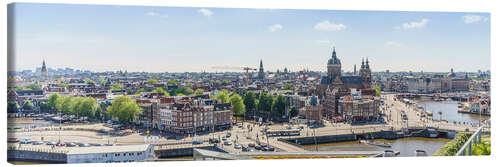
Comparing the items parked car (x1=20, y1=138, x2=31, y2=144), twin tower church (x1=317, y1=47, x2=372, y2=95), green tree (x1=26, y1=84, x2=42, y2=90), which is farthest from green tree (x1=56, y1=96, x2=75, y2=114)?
twin tower church (x1=317, y1=47, x2=372, y2=95)

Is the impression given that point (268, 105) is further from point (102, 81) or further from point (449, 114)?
point (449, 114)

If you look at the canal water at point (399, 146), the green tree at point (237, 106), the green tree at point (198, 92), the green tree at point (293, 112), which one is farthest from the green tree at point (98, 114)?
the canal water at point (399, 146)

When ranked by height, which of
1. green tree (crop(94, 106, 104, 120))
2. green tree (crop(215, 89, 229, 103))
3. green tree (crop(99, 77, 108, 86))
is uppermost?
green tree (crop(99, 77, 108, 86))

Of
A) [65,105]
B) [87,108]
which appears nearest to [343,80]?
[87,108]

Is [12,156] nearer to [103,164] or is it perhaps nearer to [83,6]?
[103,164]

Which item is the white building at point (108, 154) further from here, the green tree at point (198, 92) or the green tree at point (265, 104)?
the green tree at point (198, 92)

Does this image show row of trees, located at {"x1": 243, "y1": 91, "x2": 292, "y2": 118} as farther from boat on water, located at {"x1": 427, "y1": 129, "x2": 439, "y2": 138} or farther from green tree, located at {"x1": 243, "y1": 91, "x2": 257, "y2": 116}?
boat on water, located at {"x1": 427, "y1": 129, "x2": 439, "y2": 138}

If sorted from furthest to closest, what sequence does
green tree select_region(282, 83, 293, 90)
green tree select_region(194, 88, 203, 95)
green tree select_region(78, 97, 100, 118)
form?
green tree select_region(282, 83, 293, 90) < green tree select_region(194, 88, 203, 95) < green tree select_region(78, 97, 100, 118)

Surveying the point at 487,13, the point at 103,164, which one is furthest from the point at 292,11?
the point at 103,164
